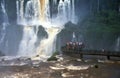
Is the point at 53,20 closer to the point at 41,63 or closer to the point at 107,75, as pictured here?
the point at 41,63

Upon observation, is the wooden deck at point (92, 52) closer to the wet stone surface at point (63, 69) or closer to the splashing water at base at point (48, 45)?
the wet stone surface at point (63, 69)

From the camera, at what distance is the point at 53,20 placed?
91812mm

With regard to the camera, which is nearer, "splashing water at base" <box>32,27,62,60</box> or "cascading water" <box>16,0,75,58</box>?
"splashing water at base" <box>32,27,62,60</box>

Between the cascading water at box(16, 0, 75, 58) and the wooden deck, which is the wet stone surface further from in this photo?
the cascading water at box(16, 0, 75, 58)

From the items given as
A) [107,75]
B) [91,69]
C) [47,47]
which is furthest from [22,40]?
[107,75]

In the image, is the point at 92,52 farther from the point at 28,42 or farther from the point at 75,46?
the point at 28,42

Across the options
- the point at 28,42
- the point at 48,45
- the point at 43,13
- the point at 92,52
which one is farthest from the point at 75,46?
the point at 43,13

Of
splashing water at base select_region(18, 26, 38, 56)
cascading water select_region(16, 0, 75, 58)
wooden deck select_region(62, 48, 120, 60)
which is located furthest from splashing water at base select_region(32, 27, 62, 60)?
cascading water select_region(16, 0, 75, 58)

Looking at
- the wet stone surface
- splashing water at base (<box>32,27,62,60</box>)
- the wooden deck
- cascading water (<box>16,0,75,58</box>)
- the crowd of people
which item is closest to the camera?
the wet stone surface

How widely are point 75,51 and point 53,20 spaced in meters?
33.3

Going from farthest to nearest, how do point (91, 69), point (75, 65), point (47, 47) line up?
point (47, 47)
point (75, 65)
point (91, 69)

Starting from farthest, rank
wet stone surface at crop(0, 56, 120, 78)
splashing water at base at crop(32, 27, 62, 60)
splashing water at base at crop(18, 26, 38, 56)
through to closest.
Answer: splashing water at base at crop(18, 26, 38, 56) < splashing water at base at crop(32, 27, 62, 60) < wet stone surface at crop(0, 56, 120, 78)

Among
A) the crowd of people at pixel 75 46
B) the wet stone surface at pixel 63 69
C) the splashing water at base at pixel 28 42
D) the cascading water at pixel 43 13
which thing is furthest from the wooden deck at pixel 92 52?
the cascading water at pixel 43 13

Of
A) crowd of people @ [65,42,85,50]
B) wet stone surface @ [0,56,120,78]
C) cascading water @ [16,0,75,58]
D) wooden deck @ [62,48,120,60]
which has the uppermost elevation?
cascading water @ [16,0,75,58]
